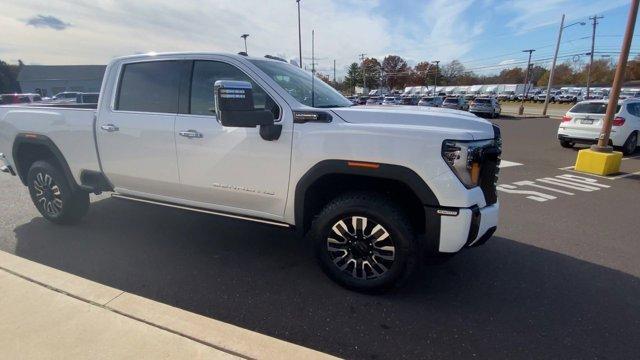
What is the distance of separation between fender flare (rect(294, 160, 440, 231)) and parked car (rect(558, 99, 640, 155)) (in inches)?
412

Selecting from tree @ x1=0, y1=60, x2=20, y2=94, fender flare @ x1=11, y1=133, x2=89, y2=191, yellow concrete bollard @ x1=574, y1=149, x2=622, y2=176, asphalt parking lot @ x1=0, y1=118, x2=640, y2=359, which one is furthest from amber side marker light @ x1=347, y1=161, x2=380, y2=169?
tree @ x1=0, y1=60, x2=20, y2=94

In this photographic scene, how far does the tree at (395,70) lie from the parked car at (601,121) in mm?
115097

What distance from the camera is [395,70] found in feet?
407

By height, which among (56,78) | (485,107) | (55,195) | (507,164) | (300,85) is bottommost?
(507,164)

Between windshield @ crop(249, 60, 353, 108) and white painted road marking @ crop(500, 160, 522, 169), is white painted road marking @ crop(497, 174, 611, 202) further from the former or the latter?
windshield @ crop(249, 60, 353, 108)

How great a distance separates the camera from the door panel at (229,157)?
125 inches

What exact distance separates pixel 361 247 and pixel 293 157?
0.92 m

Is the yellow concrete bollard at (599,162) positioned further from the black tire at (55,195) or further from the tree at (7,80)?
the tree at (7,80)

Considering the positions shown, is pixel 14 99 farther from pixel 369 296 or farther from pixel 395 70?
pixel 395 70

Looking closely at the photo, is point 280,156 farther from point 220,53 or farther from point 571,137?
point 571,137

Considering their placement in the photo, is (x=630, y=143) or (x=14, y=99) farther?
(x=14, y=99)

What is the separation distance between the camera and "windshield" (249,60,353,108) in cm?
342

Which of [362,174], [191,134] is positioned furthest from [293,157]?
[191,134]

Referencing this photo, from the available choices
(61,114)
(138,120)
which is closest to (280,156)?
(138,120)
